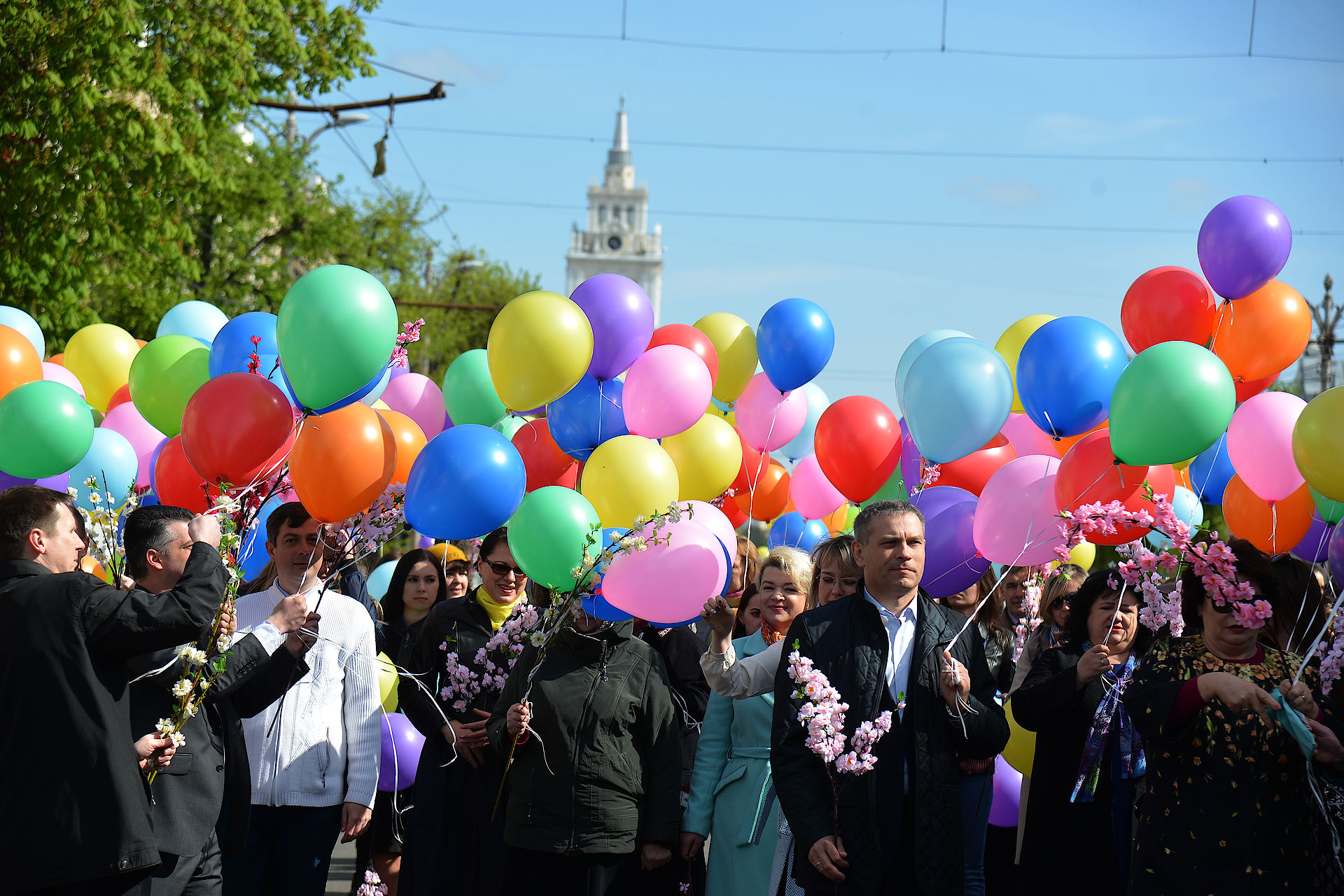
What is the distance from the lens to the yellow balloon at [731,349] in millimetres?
6930

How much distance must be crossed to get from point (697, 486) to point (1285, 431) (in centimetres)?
269

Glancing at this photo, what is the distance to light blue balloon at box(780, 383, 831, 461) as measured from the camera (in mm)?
8016

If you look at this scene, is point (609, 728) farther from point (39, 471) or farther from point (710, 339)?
point (39, 471)

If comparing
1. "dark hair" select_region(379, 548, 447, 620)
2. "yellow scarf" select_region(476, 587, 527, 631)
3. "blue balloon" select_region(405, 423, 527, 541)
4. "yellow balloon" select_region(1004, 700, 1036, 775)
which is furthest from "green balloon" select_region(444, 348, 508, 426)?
"yellow balloon" select_region(1004, 700, 1036, 775)

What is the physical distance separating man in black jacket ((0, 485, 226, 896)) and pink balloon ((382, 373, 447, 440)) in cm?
369

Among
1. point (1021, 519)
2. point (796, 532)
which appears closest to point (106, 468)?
point (796, 532)

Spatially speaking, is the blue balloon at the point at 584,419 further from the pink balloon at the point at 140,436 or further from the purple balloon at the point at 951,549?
the pink balloon at the point at 140,436

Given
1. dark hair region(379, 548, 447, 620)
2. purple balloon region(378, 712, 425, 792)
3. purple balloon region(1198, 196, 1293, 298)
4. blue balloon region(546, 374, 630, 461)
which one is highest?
purple balloon region(1198, 196, 1293, 298)

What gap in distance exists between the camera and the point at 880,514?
4.16 meters

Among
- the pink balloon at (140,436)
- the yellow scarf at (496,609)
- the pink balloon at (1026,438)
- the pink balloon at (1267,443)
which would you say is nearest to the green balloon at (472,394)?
the yellow scarf at (496,609)

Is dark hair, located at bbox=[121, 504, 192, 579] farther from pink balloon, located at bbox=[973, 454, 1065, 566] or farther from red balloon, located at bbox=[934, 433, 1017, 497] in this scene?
red balloon, located at bbox=[934, 433, 1017, 497]

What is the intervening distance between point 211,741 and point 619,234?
12107cm

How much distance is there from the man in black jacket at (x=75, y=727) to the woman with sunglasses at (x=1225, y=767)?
2985 millimetres

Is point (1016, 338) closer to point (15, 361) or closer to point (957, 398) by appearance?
point (957, 398)
